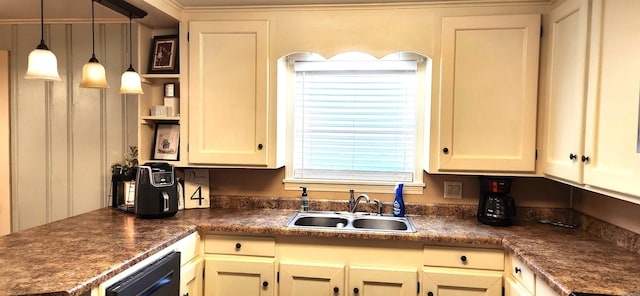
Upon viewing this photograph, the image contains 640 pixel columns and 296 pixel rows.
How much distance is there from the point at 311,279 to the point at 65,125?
208 centimetres

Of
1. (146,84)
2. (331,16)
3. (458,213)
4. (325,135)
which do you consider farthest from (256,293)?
(331,16)

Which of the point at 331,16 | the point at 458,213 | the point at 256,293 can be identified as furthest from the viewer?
the point at 458,213

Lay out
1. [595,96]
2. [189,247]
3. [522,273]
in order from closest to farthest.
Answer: [595,96], [522,273], [189,247]

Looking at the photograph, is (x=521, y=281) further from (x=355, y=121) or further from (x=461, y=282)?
(x=355, y=121)

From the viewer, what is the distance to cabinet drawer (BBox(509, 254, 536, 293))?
1.54m

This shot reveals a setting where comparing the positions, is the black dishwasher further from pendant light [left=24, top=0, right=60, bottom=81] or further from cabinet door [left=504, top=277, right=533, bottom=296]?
cabinet door [left=504, top=277, right=533, bottom=296]

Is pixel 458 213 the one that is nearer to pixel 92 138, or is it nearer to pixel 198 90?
pixel 198 90

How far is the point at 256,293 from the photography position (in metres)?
2.00

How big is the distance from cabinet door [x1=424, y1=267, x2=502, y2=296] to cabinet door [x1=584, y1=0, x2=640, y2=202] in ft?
2.15

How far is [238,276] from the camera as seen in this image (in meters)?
2.01

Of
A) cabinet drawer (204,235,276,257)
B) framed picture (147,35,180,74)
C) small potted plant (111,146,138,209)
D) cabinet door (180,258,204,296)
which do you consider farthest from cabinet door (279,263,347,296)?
framed picture (147,35,180,74)

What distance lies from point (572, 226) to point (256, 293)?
1.85m

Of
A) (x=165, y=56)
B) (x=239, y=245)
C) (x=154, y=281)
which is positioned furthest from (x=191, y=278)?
(x=165, y=56)

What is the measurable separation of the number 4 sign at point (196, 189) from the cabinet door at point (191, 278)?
0.51 meters
